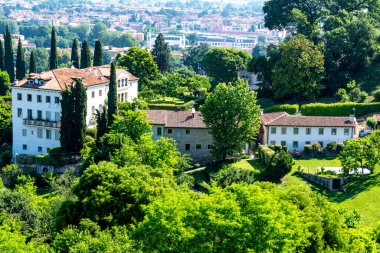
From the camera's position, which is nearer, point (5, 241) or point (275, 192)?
point (5, 241)

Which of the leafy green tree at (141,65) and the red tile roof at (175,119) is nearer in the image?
the red tile roof at (175,119)

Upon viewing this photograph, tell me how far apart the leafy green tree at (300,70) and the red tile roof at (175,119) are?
653 inches

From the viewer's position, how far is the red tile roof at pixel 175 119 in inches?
2707

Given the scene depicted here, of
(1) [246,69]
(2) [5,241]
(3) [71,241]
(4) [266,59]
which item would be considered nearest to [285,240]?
(3) [71,241]

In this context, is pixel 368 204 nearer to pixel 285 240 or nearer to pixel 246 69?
pixel 285 240

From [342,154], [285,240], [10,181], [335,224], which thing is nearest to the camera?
[285,240]

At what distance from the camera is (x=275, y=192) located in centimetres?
4241

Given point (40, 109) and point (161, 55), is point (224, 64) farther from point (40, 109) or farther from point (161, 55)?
point (40, 109)

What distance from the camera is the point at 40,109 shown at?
7562 cm

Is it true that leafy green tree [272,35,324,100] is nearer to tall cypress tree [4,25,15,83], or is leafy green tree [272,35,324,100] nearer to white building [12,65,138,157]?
white building [12,65,138,157]

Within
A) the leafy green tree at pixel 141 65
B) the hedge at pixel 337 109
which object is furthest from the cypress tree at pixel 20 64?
the hedge at pixel 337 109

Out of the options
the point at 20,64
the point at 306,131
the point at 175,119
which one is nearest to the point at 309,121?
the point at 306,131

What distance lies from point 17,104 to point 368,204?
40.1 meters

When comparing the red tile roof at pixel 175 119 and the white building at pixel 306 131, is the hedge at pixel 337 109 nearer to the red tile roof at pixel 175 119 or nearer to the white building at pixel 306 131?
the white building at pixel 306 131
